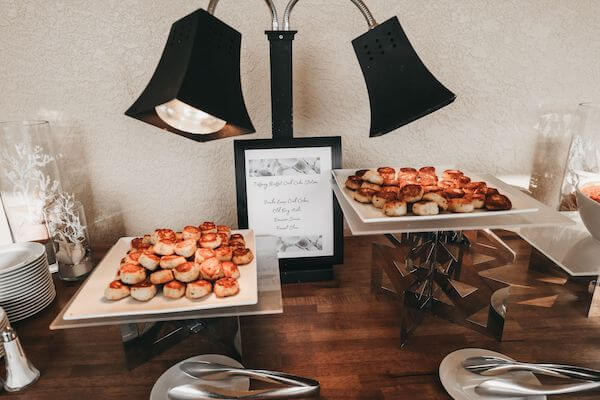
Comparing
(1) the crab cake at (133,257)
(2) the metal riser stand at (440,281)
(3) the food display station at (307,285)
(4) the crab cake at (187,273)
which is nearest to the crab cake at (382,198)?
(3) the food display station at (307,285)

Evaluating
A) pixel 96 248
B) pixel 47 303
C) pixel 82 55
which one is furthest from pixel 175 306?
pixel 82 55

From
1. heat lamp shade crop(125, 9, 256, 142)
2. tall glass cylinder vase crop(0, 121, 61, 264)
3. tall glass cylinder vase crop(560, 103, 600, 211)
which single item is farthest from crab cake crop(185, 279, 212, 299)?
tall glass cylinder vase crop(560, 103, 600, 211)

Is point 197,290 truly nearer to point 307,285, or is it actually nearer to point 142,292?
point 142,292

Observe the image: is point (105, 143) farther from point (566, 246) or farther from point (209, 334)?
point (566, 246)

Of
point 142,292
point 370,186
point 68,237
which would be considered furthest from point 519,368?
point 68,237

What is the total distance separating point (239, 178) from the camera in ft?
2.99

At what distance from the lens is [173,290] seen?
0.66 m

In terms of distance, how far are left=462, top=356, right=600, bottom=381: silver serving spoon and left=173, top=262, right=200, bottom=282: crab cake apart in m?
0.47

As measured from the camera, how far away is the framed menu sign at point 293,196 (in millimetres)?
904

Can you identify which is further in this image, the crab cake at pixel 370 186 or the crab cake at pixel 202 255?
the crab cake at pixel 370 186

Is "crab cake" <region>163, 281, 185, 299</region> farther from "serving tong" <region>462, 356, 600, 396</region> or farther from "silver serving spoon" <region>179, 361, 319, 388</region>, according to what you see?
"serving tong" <region>462, 356, 600, 396</region>

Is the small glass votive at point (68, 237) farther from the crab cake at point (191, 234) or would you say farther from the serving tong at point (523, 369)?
the serving tong at point (523, 369)

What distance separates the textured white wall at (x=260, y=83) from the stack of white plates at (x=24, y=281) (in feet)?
0.87

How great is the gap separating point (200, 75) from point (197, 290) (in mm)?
328
